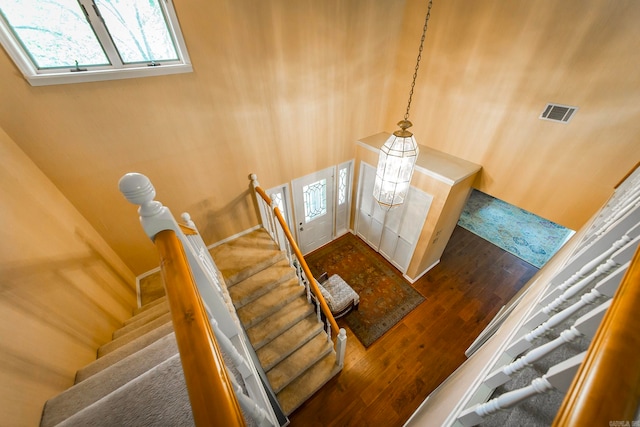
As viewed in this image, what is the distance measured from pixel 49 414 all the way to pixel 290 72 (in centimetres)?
329

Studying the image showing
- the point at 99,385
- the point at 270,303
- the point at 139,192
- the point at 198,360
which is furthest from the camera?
the point at 270,303

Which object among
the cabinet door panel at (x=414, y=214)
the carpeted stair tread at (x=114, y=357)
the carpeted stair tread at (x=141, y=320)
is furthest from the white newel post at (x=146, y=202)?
the cabinet door panel at (x=414, y=214)

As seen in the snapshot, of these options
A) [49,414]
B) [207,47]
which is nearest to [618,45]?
[207,47]

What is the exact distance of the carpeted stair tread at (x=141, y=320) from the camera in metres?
1.93

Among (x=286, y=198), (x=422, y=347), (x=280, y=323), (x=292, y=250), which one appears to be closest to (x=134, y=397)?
(x=280, y=323)

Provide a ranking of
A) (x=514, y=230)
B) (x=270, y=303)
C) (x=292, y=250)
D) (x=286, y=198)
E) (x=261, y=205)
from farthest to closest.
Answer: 1. (x=514, y=230)
2. (x=286, y=198)
3. (x=261, y=205)
4. (x=292, y=250)
5. (x=270, y=303)

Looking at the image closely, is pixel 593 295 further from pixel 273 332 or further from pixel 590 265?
pixel 273 332

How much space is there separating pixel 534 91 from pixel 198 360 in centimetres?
373

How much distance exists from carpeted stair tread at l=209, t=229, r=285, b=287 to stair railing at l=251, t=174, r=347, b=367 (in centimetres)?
15

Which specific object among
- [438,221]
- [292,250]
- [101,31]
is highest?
[101,31]

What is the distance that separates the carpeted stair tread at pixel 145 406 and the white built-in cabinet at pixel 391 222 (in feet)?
11.0

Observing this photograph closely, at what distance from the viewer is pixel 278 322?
9.26 feet

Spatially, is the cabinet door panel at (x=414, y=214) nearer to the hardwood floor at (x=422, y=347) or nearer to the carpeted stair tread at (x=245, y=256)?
the hardwood floor at (x=422, y=347)

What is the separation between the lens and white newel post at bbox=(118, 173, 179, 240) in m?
Result: 0.80
